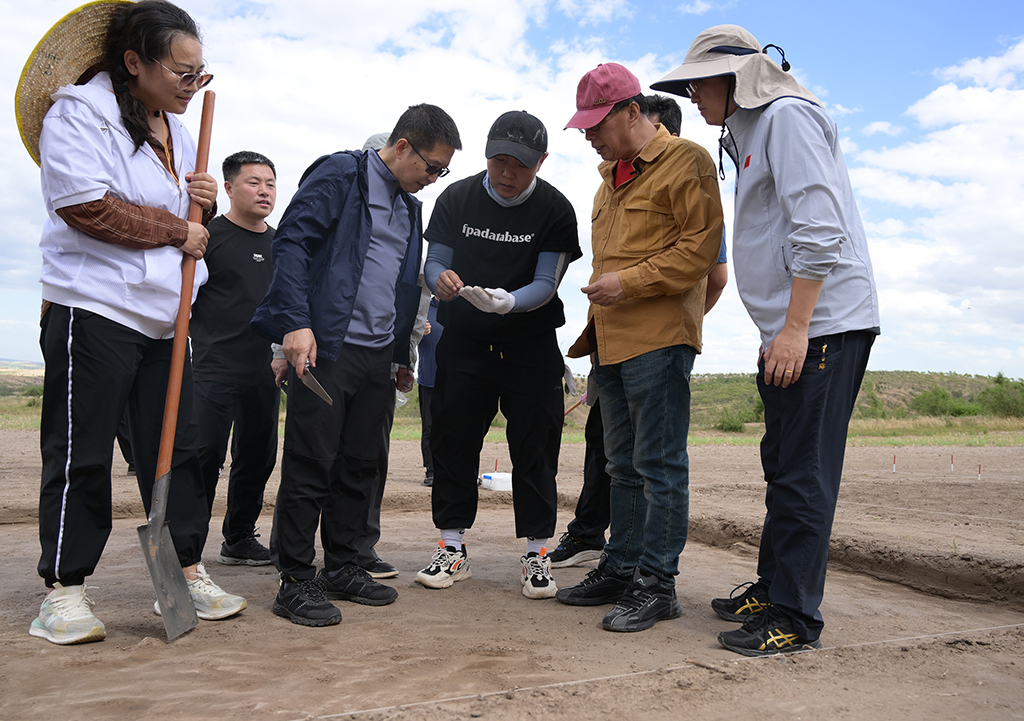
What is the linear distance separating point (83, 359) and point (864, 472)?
10271mm

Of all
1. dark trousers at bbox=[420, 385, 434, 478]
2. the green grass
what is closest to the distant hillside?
the green grass

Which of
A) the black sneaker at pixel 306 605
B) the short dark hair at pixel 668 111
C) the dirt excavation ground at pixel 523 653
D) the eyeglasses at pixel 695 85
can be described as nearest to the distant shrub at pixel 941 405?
the dirt excavation ground at pixel 523 653

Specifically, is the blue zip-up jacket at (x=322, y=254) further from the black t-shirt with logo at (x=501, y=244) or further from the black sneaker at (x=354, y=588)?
the black sneaker at (x=354, y=588)

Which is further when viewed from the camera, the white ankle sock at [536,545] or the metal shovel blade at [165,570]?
the white ankle sock at [536,545]

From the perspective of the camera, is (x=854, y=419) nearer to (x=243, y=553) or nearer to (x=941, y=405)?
(x=941, y=405)

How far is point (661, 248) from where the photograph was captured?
10.7ft

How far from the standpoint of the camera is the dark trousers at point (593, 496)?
447 cm

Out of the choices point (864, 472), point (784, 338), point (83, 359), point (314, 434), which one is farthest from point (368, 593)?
point (864, 472)

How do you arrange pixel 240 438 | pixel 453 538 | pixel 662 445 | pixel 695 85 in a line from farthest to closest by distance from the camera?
pixel 240 438, pixel 453 538, pixel 662 445, pixel 695 85

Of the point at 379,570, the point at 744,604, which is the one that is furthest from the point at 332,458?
the point at 744,604

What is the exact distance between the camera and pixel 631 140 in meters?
3.35

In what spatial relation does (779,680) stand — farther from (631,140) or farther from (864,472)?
(864,472)

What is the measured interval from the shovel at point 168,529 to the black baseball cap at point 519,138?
1437mm

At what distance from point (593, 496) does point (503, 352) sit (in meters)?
1.29
